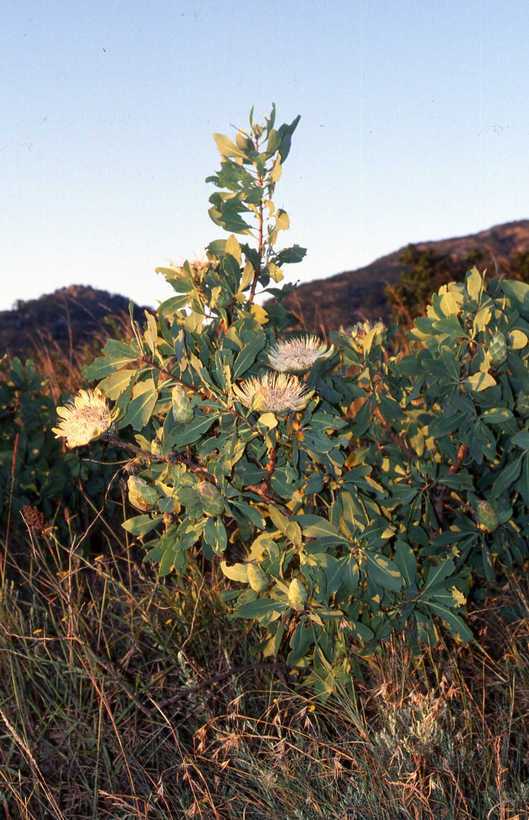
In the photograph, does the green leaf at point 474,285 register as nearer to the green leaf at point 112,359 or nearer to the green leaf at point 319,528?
the green leaf at point 319,528

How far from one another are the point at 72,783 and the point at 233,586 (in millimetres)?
929

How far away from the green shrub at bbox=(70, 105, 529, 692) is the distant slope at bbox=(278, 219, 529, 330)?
1606 cm

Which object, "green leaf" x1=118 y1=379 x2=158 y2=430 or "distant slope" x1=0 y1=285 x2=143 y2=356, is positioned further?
"distant slope" x1=0 y1=285 x2=143 y2=356

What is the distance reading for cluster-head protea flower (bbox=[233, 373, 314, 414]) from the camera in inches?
78.7

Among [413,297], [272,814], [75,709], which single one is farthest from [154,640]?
[413,297]

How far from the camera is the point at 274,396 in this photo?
200cm

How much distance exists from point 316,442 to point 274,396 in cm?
19

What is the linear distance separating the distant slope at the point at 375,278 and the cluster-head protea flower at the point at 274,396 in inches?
657

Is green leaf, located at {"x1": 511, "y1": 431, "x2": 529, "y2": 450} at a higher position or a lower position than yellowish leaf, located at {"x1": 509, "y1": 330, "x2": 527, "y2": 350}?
lower

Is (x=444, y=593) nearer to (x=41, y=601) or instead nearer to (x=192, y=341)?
(x=192, y=341)

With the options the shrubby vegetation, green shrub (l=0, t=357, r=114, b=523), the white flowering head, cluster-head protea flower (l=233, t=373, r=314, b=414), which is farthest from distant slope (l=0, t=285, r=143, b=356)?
cluster-head protea flower (l=233, t=373, r=314, b=414)

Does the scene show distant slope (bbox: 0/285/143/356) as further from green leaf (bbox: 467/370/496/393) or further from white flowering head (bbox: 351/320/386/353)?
green leaf (bbox: 467/370/496/393)

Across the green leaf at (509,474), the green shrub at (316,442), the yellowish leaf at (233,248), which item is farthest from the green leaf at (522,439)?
the yellowish leaf at (233,248)

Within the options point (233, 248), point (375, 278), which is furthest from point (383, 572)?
point (375, 278)
